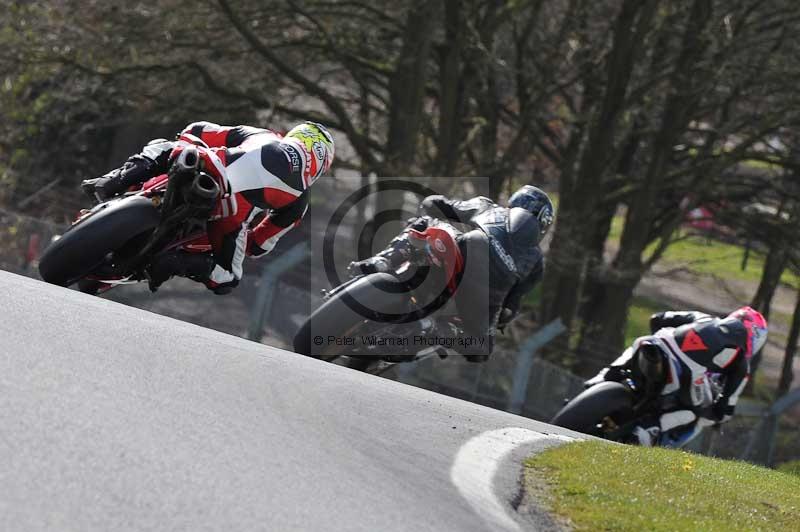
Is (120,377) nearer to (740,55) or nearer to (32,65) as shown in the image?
(32,65)

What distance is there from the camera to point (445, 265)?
8422mm

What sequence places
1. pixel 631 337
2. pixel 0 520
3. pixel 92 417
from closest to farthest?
pixel 0 520 → pixel 92 417 → pixel 631 337

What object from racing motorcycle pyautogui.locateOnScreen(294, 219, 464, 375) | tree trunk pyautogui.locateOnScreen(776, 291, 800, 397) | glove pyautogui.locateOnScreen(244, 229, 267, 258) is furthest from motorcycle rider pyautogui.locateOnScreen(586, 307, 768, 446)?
tree trunk pyautogui.locateOnScreen(776, 291, 800, 397)

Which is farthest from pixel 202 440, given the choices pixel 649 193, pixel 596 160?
pixel 649 193

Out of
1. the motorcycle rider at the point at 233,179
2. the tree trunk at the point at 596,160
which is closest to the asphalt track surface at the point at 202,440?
the motorcycle rider at the point at 233,179

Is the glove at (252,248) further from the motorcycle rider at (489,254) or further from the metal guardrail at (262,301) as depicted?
the metal guardrail at (262,301)

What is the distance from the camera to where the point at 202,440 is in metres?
4.50

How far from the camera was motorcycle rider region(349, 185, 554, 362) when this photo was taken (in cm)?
847

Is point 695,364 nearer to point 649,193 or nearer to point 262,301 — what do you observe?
point 262,301

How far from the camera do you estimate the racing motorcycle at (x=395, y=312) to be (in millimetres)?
7953

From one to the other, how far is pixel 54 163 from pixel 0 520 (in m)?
20.0

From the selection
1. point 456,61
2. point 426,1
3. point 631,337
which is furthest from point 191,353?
point 631,337

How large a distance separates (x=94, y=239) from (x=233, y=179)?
0.98 metres

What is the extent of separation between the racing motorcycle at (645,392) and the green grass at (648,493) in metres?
2.36
